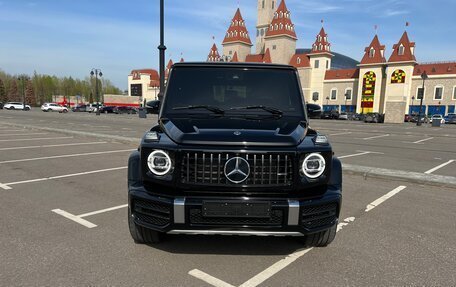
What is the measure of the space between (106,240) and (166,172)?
1.40 meters

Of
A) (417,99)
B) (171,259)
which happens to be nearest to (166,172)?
(171,259)

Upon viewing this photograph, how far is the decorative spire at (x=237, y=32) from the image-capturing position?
94.6 m

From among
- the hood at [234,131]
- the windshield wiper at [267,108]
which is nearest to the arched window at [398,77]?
the windshield wiper at [267,108]

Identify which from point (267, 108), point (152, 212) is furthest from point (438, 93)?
point (152, 212)

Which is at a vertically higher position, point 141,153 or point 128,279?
point 141,153

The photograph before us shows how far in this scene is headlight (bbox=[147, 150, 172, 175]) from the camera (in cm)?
306

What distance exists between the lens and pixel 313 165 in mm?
3104

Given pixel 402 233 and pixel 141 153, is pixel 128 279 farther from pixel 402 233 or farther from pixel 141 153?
pixel 402 233

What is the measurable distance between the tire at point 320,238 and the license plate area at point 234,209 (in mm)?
Result: 891

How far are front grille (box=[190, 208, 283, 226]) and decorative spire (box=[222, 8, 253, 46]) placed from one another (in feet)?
314

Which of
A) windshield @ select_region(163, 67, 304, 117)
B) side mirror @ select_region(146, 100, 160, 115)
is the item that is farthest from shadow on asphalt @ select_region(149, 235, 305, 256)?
side mirror @ select_region(146, 100, 160, 115)

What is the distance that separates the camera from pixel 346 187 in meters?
6.49

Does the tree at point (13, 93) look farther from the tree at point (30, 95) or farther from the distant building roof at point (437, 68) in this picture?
the distant building roof at point (437, 68)

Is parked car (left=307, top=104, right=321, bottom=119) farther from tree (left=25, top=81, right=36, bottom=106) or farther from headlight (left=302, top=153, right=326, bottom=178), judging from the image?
tree (left=25, top=81, right=36, bottom=106)
